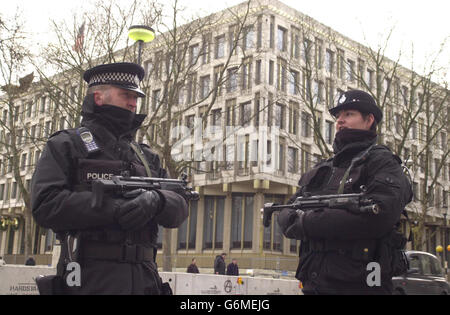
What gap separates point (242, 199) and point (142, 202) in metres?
34.9

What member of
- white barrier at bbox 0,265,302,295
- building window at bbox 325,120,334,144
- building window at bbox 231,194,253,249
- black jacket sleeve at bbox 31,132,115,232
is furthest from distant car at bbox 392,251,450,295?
building window at bbox 325,120,334,144

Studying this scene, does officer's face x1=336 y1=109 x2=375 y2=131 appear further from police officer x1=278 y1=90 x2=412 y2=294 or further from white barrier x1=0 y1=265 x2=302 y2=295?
white barrier x1=0 y1=265 x2=302 y2=295

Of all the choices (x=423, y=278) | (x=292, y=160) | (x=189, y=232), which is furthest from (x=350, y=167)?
(x=189, y=232)

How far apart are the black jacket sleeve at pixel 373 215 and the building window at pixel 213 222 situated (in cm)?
3499

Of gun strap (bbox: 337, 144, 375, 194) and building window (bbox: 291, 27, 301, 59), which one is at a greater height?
building window (bbox: 291, 27, 301, 59)

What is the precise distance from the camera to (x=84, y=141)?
3588 mm

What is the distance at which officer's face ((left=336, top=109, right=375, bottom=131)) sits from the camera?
4539mm

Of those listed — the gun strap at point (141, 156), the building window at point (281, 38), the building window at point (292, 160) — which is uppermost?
the building window at point (281, 38)

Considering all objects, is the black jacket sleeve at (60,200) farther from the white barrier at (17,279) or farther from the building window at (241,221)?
the building window at (241,221)

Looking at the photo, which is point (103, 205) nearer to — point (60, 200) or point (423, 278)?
point (60, 200)

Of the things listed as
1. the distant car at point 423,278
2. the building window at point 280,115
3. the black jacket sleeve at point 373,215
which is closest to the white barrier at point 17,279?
the distant car at point 423,278

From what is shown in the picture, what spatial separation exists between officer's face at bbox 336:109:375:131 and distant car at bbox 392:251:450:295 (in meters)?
9.42

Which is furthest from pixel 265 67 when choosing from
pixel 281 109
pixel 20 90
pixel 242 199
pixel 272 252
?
pixel 20 90

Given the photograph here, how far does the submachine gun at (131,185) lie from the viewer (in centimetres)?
329
